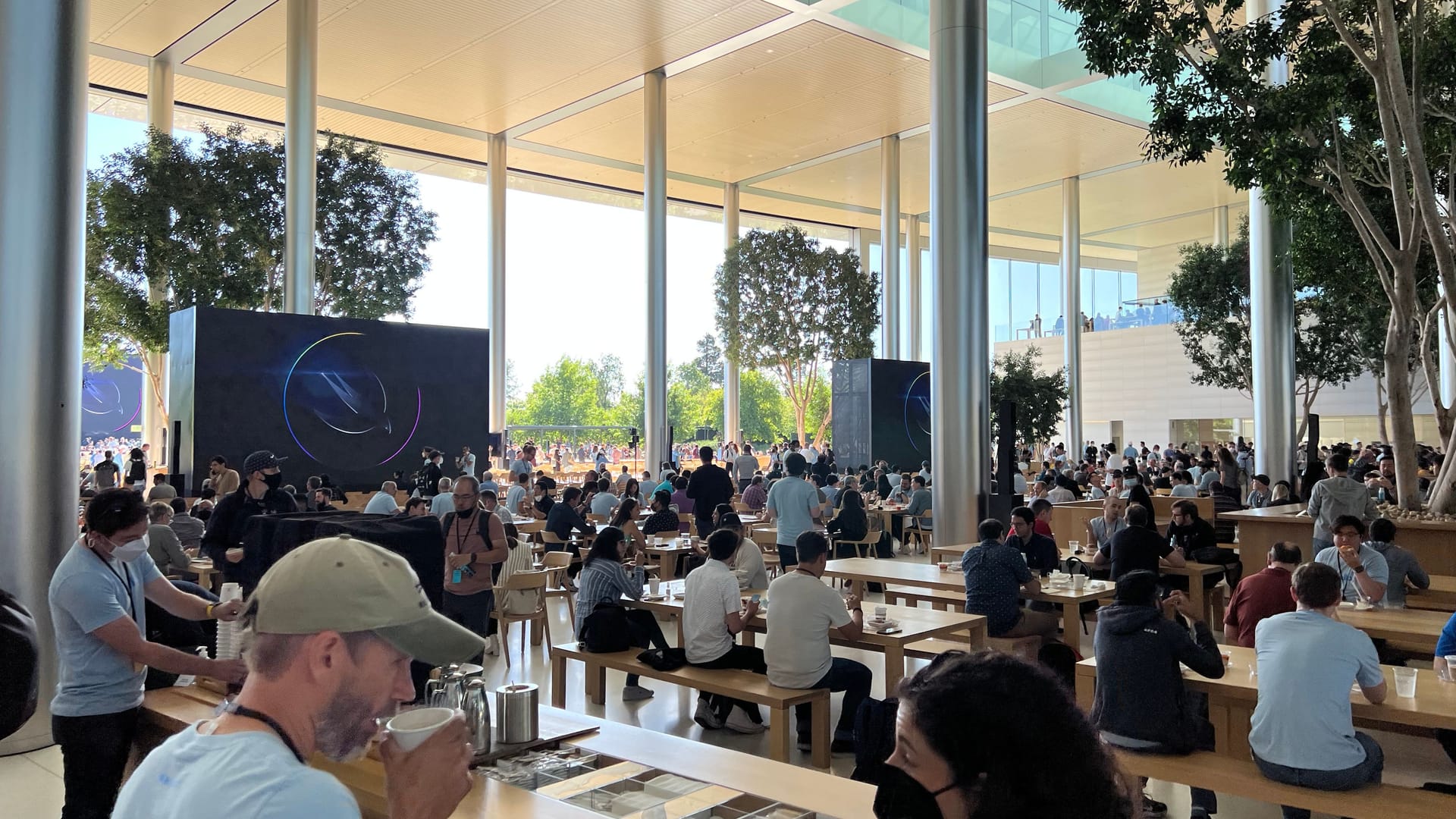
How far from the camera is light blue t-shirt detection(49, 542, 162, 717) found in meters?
2.68

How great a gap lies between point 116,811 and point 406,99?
2009 centimetres

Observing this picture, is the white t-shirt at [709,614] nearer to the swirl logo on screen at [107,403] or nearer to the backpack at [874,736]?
the backpack at [874,736]

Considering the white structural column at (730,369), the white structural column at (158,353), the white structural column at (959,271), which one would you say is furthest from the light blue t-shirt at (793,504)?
the white structural column at (730,369)

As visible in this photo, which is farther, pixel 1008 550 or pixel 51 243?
pixel 1008 550

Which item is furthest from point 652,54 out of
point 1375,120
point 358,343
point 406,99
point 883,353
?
point 1375,120

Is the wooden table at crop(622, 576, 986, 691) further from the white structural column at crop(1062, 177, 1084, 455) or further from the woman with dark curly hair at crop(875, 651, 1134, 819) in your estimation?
the white structural column at crop(1062, 177, 1084, 455)

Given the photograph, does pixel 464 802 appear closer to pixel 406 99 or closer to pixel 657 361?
pixel 657 361

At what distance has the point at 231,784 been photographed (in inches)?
41.1

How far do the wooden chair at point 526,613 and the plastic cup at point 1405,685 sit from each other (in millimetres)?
4831

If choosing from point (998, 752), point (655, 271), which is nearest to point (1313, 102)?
point (998, 752)

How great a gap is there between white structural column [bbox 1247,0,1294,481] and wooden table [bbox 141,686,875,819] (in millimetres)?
12527

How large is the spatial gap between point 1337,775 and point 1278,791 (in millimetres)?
189

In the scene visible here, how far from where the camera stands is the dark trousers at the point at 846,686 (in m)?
4.71

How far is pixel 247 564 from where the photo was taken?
2.85m
